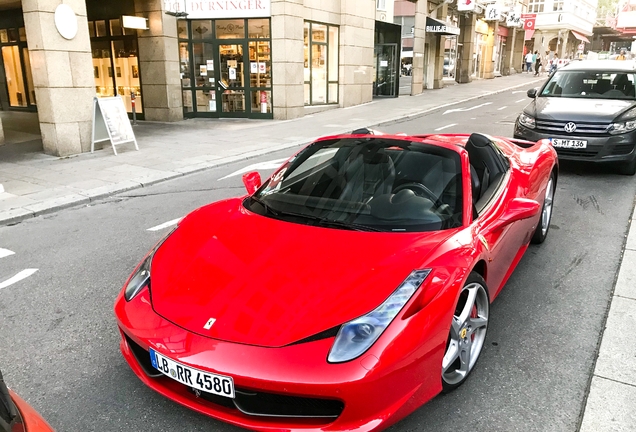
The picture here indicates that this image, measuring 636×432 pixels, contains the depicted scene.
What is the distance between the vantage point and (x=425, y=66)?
1179 inches

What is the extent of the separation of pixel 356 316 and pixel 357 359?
0.22 meters

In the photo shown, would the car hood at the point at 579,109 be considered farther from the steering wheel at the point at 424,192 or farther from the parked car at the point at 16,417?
the parked car at the point at 16,417

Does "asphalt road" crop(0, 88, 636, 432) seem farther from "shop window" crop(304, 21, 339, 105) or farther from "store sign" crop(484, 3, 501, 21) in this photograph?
"store sign" crop(484, 3, 501, 21)

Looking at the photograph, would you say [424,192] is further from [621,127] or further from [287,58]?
[287,58]

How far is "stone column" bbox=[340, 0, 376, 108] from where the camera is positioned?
19406mm

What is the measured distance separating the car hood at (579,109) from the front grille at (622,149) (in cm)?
42

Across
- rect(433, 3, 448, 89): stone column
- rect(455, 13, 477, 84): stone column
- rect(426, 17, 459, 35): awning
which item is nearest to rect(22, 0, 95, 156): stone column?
rect(426, 17, 459, 35): awning

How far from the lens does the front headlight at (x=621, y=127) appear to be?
7.72 m

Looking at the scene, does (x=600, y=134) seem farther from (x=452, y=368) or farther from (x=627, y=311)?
(x=452, y=368)

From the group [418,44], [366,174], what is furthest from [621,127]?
[418,44]

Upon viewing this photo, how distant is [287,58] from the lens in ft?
54.5

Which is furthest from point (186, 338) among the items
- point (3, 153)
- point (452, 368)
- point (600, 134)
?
point (3, 153)

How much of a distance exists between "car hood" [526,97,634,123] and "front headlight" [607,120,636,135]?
0.11 meters

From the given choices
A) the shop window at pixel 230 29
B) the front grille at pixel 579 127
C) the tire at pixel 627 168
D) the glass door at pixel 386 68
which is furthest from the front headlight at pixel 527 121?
the glass door at pixel 386 68
